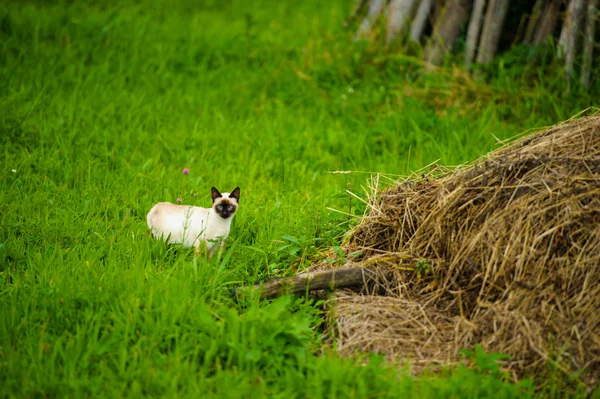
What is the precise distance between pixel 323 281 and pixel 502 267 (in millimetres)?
1069

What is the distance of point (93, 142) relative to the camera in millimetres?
5996

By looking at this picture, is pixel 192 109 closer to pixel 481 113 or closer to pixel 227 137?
pixel 227 137

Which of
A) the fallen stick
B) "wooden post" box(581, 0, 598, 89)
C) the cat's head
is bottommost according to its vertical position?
the fallen stick

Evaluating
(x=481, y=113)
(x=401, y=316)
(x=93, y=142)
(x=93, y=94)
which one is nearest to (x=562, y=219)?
(x=401, y=316)

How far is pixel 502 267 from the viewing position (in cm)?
356

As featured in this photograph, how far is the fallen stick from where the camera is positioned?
376 centimetres

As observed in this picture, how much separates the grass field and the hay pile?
0.22 m

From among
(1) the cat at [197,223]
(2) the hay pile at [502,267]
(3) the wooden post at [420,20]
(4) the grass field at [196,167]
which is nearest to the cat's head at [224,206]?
(1) the cat at [197,223]

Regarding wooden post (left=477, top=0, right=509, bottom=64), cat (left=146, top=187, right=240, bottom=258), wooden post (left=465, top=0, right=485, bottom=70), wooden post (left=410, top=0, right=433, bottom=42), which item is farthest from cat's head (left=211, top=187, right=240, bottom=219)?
wooden post (left=410, top=0, right=433, bottom=42)

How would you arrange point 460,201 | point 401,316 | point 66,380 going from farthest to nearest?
point 460,201 < point 401,316 < point 66,380

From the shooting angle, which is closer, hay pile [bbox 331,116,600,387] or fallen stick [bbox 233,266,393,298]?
hay pile [bbox 331,116,600,387]

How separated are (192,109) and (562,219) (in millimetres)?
4483

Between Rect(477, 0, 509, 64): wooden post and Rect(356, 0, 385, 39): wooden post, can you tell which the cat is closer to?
Rect(477, 0, 509, 64): wooden post

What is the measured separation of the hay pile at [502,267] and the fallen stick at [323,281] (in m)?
0.08
